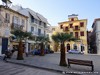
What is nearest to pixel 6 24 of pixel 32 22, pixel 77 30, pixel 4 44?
pixel 4 44

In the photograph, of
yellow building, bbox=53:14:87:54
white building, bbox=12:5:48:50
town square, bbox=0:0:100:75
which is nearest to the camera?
town square, bbox=0:0:100:75

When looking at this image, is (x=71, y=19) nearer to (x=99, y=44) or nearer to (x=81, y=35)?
(x=81, y=35)

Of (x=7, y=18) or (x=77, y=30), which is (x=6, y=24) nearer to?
(x=7, y=18)

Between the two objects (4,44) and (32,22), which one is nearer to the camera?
(4,44)

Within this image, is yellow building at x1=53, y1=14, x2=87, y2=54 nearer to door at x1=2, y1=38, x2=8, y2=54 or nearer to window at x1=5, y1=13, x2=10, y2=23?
window at x1=5, y1=13, x2=10, y2=23

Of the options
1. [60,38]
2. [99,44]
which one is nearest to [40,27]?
[99,44]

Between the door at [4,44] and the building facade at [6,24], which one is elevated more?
the building facade at [6,24]

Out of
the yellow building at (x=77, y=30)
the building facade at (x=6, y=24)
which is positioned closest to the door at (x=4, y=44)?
the building facade at (x=6, y=24)

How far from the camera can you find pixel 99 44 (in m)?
45.1

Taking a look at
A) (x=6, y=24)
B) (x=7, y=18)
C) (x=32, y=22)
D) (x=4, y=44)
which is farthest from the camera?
(x=32, y=22)

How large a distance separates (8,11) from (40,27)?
51.8ft

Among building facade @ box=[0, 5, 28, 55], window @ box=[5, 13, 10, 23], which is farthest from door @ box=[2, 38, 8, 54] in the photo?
window @ box=[5, 13, 10, 23]

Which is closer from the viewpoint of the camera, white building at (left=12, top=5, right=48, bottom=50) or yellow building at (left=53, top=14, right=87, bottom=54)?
white building at (left=12, top=5, right=48, bottom=50)

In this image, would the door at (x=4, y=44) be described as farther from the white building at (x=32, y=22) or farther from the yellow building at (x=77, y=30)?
the yellow building at (x=77, y=30)
